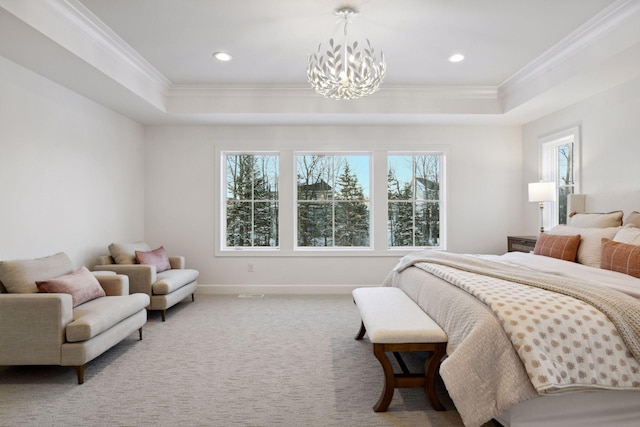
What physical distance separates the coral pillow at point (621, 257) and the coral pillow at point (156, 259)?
14.6 ft

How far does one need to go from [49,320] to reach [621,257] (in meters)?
4.08

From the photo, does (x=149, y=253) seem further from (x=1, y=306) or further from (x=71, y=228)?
(x=1, y=306)

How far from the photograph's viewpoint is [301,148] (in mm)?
5211

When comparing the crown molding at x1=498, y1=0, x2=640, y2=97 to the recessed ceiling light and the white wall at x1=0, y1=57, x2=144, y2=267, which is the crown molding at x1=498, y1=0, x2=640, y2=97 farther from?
the white wall at x1=0, y1=57, x2=144, y2=267

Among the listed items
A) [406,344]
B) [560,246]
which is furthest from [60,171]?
[560,246]

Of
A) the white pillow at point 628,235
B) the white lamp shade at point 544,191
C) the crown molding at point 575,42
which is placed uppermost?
the crown molding at point 575,42

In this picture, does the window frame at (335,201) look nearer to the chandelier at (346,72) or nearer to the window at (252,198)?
the window at (252,198)

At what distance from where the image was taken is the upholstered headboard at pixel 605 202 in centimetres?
346

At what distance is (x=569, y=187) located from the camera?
441 centimetres

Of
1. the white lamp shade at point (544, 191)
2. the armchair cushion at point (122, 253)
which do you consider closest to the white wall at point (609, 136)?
the white lamp shade at point (544, 191)

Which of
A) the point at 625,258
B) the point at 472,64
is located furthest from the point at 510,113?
the point at 625,258

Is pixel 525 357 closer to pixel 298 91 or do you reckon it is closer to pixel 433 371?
A: pixel 433 371

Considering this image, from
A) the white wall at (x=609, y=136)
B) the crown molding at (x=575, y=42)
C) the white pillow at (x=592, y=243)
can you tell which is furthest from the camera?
the white wall at (x=609, y=136)

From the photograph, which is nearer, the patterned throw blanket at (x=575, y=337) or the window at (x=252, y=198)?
the patterned throw blanket at (x=575, y=337)
